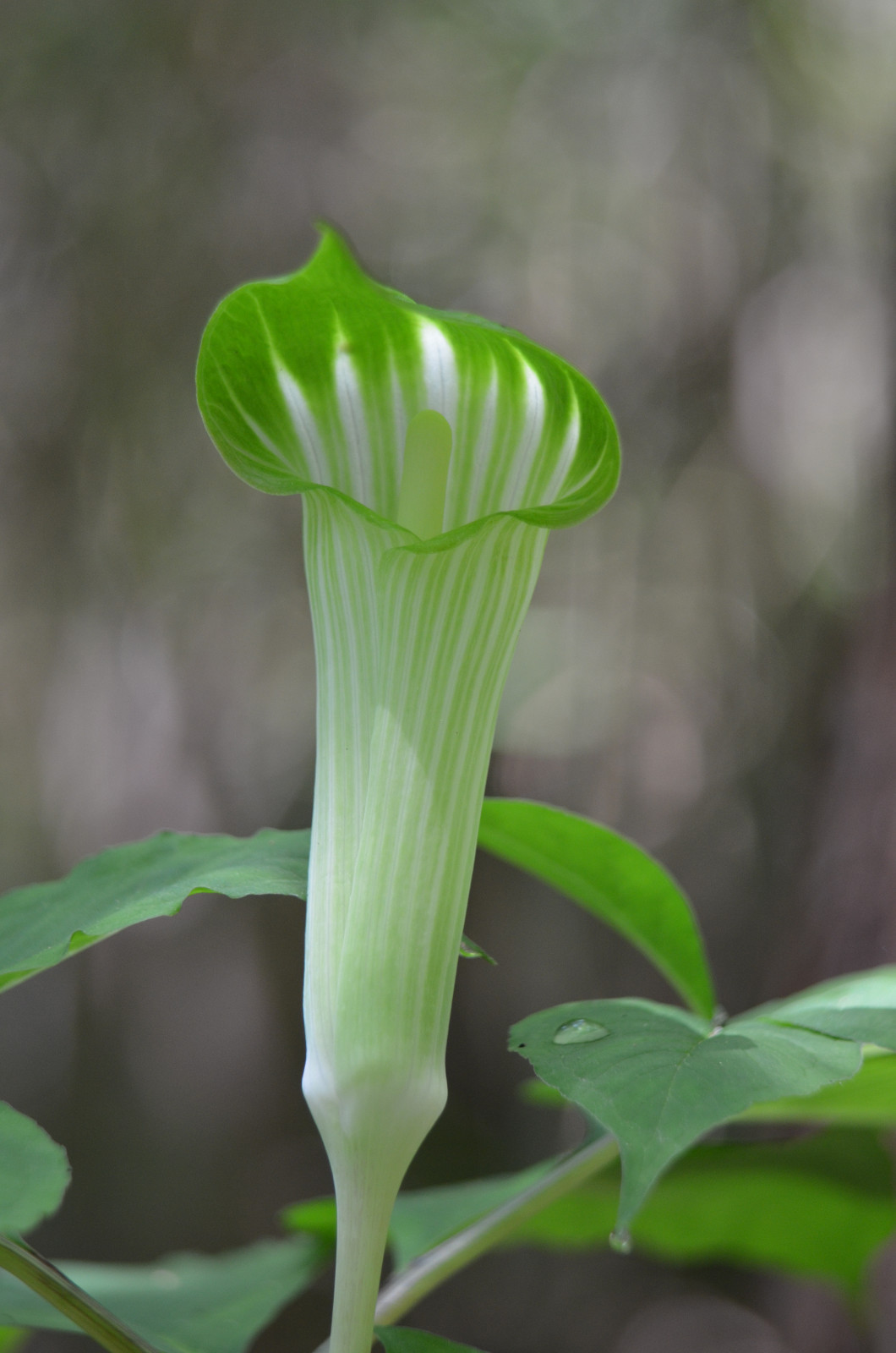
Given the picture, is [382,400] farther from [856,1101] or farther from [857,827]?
[857,827]

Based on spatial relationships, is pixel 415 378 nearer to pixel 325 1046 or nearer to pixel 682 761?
pixel 325 1046

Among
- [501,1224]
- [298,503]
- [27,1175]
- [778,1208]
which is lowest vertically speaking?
[778,1208]

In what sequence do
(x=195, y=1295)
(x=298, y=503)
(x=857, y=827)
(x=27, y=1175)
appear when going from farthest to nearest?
(x=298, y=503) → (x=857, y=827) → (x=195, y=1295) → (x=27, y=1175)

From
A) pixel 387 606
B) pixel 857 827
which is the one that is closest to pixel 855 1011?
pixel 387 606

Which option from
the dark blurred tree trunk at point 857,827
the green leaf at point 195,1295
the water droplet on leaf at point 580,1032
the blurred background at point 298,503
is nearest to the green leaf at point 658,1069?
the water droplet on leaf at point 580,1032

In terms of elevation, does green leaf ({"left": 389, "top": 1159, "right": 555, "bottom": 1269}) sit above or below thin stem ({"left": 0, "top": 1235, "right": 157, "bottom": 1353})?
below

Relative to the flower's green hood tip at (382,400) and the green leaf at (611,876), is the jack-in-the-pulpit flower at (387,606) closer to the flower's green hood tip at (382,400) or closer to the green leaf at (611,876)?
the flower's green hood tip at (382,400)

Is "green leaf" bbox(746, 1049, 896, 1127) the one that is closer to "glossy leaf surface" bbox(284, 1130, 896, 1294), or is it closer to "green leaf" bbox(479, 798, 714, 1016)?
"green leaf" bbox(479, 798, 714, 1016)

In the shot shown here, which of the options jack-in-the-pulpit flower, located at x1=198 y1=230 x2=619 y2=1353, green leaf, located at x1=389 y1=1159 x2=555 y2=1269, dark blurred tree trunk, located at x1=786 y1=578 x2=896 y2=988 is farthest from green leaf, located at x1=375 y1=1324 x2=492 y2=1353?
dark blurred tree trunk, located at x1=786 y1=578 x2=896 y2=988
